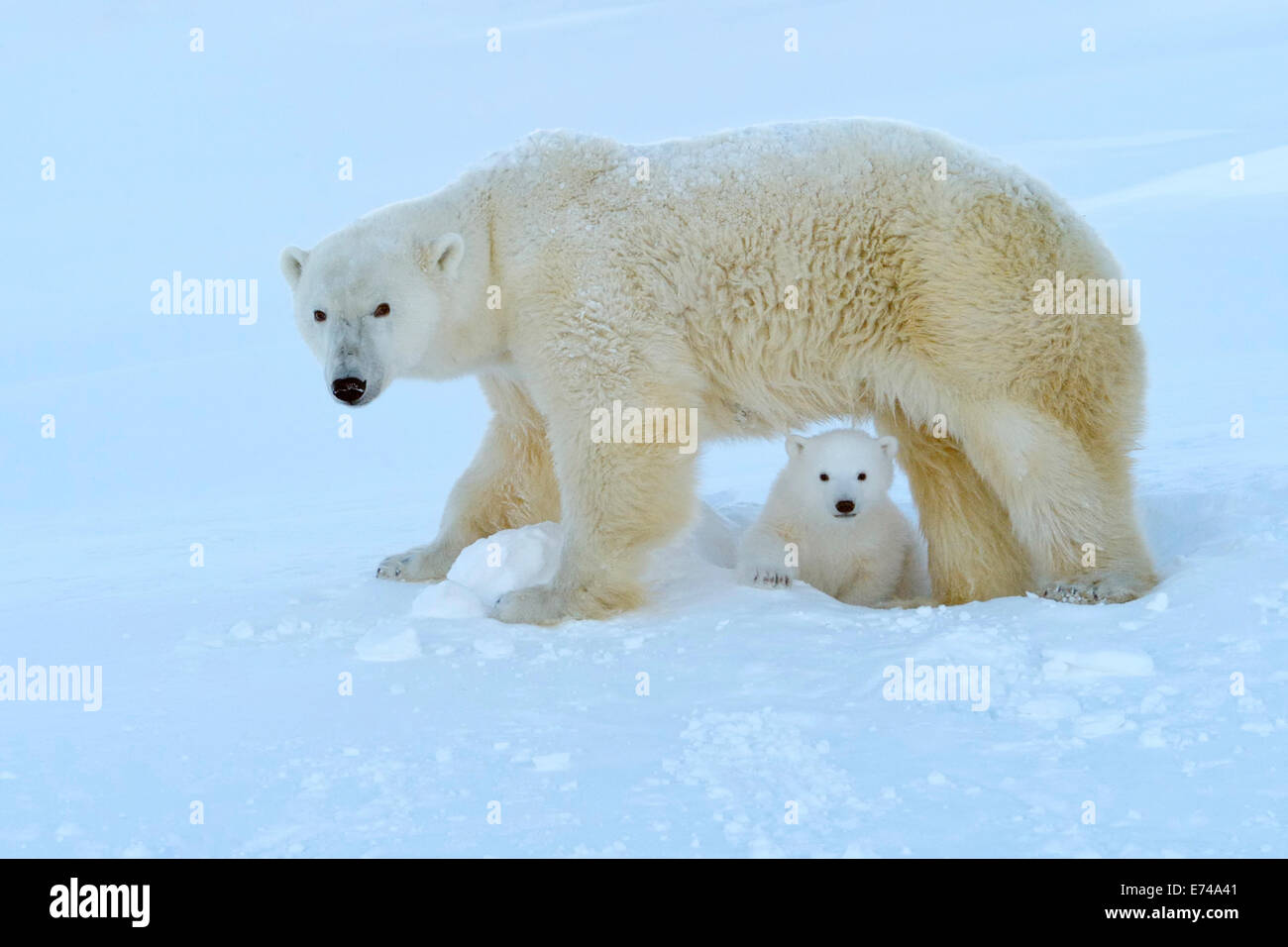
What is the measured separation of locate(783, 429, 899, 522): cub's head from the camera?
5371 millimetres

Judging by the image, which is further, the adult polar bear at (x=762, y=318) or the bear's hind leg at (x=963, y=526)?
the bear's hind leg at (x=963, y=526)

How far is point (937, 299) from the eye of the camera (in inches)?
190

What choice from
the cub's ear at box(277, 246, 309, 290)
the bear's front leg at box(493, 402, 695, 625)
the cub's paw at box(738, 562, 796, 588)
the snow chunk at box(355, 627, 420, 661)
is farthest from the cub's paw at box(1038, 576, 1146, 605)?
the cub's ear at box(277, 246, 309, 290)

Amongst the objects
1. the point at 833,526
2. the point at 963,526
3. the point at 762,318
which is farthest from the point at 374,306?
the point at 963,526

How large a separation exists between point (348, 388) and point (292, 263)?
0.81m

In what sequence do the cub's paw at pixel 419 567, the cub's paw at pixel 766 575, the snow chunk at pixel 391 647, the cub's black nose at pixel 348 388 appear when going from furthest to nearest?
the cub's paw at pixel 419 567 < the cub's paw at pixel 766 575 < the cub's black nose at pixel 348 388 < the snow chunk at pixel 391 647

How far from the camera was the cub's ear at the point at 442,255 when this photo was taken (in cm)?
511

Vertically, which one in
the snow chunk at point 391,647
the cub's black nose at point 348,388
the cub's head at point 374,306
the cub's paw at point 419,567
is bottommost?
the snow chunk at point 391,647

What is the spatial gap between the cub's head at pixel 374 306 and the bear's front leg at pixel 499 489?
0.80m

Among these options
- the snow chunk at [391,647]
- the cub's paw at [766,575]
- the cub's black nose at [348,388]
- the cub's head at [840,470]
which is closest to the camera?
the snow chunk at [391,647]

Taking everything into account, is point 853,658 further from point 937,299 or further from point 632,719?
point 937,299


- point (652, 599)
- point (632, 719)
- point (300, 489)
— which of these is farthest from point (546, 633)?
point (300, 489)

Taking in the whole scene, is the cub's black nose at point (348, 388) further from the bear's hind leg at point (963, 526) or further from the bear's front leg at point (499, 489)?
the bear's hind leg at point (963, 526)

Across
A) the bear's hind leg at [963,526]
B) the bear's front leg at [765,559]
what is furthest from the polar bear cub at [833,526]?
the bear's hind leg at [963,526]
